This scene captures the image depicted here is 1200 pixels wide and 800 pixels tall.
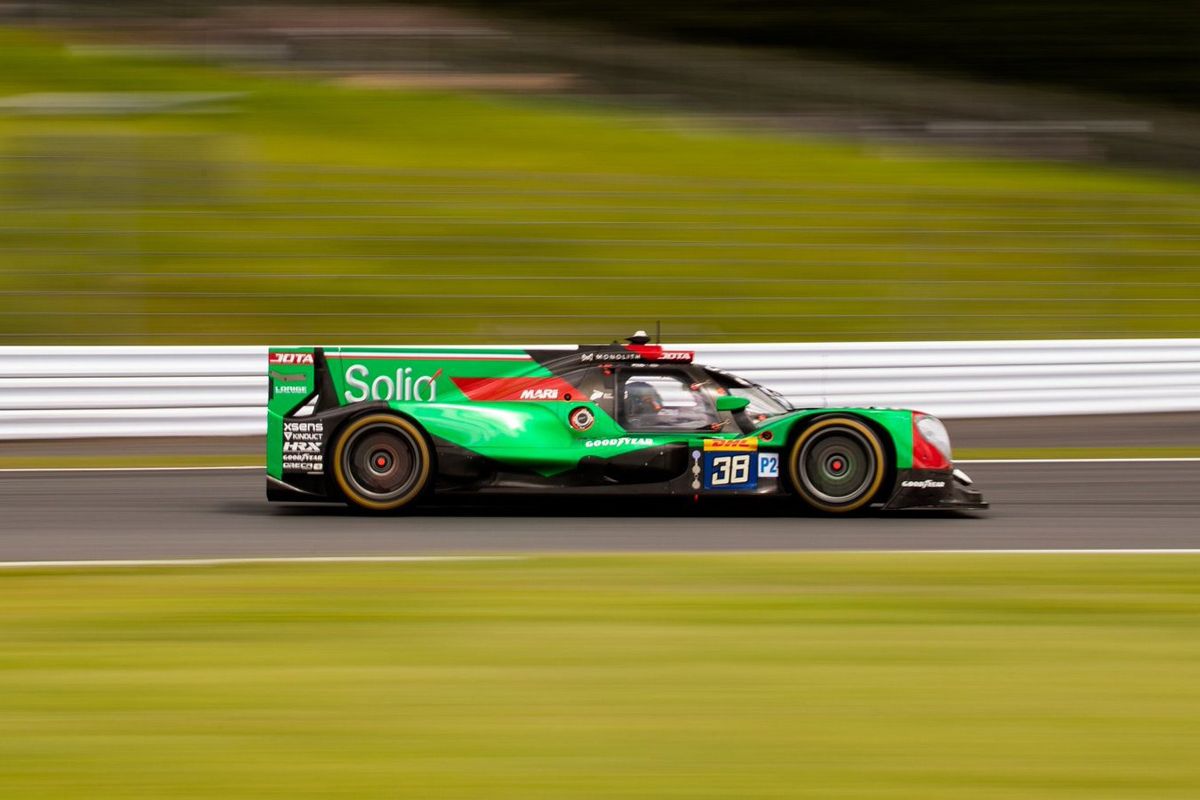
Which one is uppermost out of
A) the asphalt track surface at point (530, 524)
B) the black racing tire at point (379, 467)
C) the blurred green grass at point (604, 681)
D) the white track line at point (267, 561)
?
the black racing tire at point (379, 467)

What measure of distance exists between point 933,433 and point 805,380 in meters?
5.16

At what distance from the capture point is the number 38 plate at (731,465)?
8914 mm

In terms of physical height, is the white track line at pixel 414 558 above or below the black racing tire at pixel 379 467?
below

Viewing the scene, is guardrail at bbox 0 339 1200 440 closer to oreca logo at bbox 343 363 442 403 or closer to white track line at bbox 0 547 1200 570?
oreca logo at bbox 343 363 442 403

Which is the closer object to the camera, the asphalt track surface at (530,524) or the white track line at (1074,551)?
the white track line at (1074,551)

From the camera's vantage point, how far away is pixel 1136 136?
22.7 metres

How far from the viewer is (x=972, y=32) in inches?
989

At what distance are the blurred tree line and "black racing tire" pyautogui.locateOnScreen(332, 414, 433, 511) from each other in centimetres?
1606

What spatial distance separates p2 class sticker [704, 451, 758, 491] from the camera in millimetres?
8922

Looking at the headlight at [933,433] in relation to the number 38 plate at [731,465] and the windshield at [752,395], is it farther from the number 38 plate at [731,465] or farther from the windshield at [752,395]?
the number 38 plate at [731,465]

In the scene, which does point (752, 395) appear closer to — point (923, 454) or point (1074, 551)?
point (923, 454)

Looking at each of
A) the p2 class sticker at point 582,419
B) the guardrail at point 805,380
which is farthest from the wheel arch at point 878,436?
the guardrail at point 805,380

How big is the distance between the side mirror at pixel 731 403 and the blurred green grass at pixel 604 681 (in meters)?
1.89

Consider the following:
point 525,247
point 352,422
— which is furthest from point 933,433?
point 525,247
